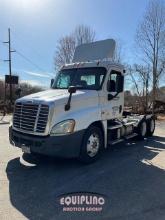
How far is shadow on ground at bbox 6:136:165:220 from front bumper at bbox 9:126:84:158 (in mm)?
474

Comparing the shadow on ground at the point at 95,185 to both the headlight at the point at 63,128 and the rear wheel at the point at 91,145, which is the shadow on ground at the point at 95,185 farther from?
the headlight at the point at 63,128

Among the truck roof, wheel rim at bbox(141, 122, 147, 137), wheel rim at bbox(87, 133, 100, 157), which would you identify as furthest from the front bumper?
wheel rim at bbox(141, 122, 147, 137)

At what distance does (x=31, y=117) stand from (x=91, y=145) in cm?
176

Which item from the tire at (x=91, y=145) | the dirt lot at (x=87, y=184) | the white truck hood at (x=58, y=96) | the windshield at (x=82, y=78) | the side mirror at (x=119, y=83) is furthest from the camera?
the side mirror at (x=119, y=83)

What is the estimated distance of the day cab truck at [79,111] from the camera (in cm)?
749

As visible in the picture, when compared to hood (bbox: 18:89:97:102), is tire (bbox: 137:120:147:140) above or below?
below

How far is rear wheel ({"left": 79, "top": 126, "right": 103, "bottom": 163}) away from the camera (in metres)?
8.01

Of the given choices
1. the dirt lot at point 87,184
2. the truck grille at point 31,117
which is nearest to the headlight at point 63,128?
the truck grille at point 31,117

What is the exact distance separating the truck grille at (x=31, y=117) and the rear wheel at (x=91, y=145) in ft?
3.95

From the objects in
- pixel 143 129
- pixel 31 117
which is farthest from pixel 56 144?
pixel 143 129

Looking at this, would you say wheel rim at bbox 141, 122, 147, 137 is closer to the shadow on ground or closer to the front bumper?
the shadow on ground

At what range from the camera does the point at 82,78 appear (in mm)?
9312

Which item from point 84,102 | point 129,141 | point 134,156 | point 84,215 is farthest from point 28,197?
point 129,141

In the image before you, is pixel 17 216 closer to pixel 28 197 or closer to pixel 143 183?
pixel 28 197
